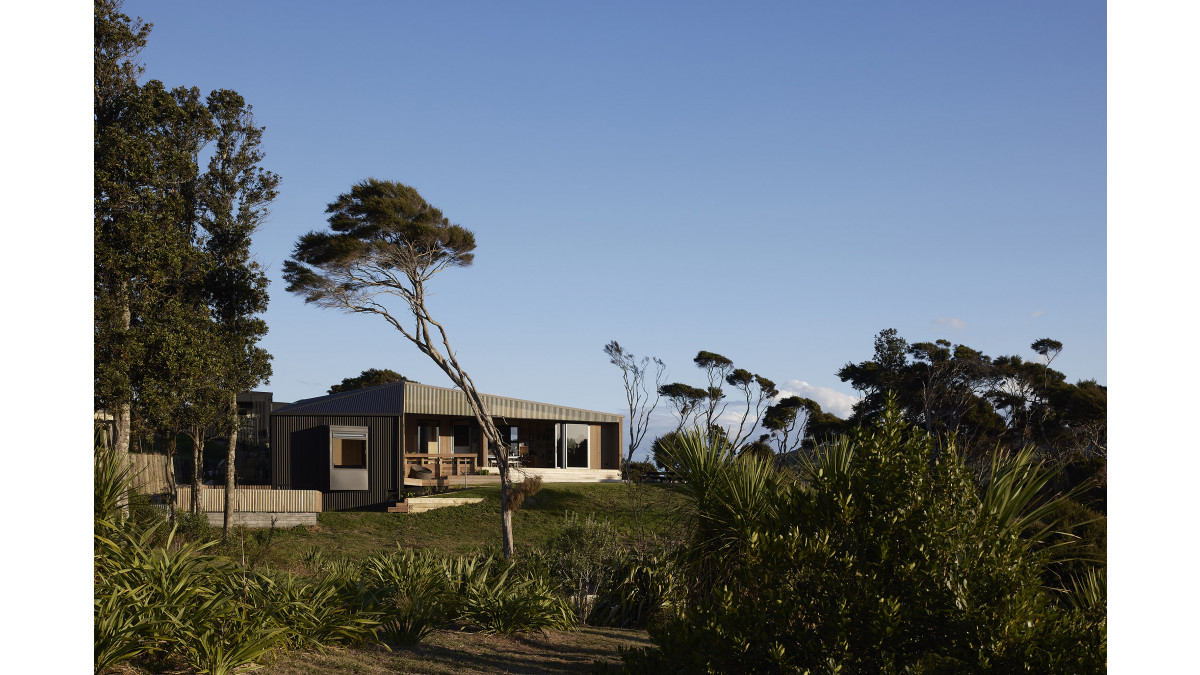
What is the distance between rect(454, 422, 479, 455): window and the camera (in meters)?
30.9

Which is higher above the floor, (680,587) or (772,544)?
(772,544)

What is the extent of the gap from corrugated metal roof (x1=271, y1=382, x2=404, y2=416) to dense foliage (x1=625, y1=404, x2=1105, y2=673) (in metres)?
21.2

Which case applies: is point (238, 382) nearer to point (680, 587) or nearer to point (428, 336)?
point (428, 336)

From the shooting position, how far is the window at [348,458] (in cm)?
2389

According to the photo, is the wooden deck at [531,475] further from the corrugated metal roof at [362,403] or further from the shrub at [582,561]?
the shrub at [582,561]

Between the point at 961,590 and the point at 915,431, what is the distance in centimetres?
86

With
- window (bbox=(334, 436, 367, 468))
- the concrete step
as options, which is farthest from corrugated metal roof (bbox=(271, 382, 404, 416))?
the concrete step

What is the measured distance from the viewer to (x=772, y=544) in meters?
4.50

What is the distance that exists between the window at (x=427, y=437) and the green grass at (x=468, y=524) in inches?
171

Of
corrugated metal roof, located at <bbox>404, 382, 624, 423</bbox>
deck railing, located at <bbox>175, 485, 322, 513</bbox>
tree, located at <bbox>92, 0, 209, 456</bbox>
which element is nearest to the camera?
tree, located at <bbox>92, 0, 209, 456</bbox>

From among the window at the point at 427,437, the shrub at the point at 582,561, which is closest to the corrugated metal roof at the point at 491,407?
the window at the point at 427,437

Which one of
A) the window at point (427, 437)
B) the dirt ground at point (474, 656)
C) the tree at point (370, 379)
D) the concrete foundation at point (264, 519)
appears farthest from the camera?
the tree at point (370, 379)

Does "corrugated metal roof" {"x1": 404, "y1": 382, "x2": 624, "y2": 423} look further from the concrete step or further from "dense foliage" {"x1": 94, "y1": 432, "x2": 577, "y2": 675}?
"dense foliage" {"x1": 94, "y1": 432, "x2": 577, "y2": 675}
